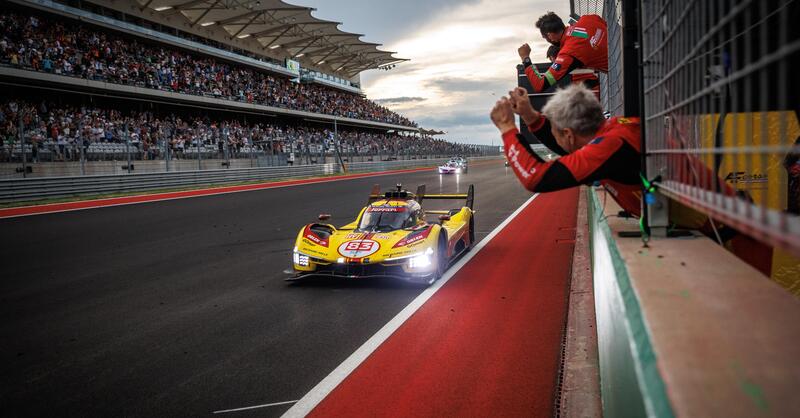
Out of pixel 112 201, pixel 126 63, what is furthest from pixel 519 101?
pixel 126 63

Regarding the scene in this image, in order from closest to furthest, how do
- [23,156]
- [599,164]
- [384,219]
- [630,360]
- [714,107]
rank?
[630,360], [714,107], [599,164], [384,219], [23,156]

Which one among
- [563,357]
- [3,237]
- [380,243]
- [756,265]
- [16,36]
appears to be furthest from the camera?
[16,36]

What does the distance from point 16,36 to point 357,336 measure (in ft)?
91.3

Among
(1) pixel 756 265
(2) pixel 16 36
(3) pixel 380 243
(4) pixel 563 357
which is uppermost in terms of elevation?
(2) pixel 16 36

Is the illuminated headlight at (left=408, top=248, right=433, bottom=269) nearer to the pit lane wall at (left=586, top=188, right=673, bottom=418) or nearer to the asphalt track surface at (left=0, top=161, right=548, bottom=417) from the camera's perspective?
the asphalt track surface at (left=0, top=161, right=548, bottom=417)

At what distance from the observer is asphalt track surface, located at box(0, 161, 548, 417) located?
3672mm

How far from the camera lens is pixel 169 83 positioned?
32.9 meters

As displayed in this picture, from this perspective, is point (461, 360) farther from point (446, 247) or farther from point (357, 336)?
point (446, 247)

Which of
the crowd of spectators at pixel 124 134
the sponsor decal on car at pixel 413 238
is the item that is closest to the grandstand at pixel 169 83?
the crowd of spectators at pixel 124 134

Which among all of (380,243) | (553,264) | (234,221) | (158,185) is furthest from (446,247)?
(158,185)

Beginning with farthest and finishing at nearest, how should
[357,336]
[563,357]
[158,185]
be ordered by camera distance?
[158,185] → [357,336] → [563,357]

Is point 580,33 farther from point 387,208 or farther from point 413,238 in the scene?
point 387,208

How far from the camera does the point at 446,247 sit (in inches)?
281

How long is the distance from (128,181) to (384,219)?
14.7 m
